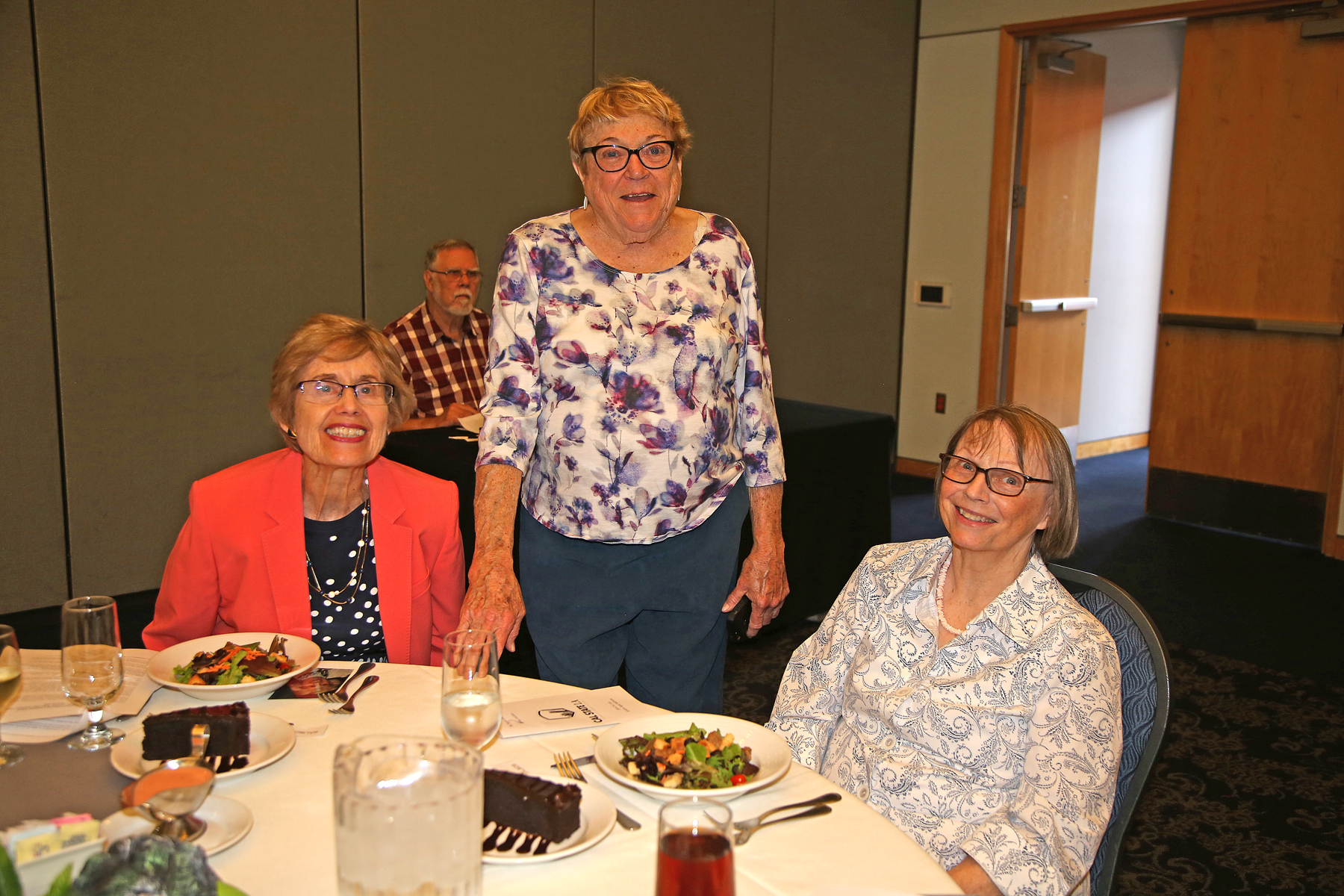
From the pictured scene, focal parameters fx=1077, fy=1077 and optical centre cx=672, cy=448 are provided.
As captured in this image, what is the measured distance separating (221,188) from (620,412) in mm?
3036

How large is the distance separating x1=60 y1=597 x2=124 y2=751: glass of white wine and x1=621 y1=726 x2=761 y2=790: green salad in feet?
2.08

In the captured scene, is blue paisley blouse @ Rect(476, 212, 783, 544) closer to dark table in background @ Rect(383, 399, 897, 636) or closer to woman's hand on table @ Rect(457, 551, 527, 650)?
woman's hand on table @ Rect(457, 551, 527, 650)

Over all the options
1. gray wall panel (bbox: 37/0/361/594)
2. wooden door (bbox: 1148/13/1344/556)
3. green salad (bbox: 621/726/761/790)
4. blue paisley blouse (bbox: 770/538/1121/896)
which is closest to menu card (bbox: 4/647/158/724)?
green salad (bbox: 621/726/761/790)

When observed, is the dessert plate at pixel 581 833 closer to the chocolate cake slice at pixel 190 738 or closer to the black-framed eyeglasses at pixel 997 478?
the chocolate cake slice at pixel 190 738

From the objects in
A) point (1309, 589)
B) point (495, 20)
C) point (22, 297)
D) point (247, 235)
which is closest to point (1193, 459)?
point (1309, 589)

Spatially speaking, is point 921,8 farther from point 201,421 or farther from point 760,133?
point 201,421

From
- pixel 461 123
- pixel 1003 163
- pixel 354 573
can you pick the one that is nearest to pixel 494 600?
pixel 354 573

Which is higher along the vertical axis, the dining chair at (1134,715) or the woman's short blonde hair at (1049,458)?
the woman's short blonde hair at (1049,458)

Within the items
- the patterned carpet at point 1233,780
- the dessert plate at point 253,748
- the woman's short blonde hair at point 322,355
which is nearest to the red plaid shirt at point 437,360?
the patterned carpet at point 1233,780

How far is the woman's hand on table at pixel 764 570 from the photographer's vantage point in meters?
2.05

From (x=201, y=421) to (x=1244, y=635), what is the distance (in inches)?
169

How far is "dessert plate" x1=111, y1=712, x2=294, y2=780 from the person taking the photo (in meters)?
1.23

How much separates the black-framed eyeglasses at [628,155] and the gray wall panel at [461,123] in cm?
303

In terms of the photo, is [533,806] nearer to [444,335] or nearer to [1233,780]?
[1233,780]
